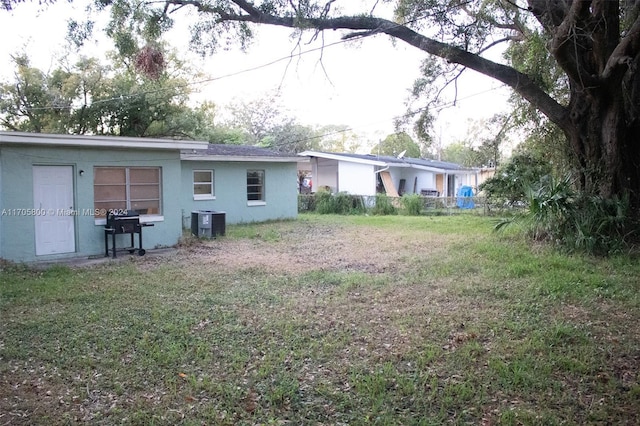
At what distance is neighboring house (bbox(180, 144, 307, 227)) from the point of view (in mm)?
16469

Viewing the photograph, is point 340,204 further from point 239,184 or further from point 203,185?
point 203,185

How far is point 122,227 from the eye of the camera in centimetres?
1056

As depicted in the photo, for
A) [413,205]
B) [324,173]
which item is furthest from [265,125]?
[413,205]

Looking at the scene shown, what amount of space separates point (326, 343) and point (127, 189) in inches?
324

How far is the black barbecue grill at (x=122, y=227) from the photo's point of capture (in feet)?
34.5

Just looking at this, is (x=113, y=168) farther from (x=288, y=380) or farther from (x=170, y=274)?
(x=288, y=380)

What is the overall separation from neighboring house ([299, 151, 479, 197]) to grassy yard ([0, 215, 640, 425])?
1696cm

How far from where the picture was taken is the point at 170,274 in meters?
8.80

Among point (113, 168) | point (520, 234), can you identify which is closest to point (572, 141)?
point (520, 234)

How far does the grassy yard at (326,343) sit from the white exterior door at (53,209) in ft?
4.33

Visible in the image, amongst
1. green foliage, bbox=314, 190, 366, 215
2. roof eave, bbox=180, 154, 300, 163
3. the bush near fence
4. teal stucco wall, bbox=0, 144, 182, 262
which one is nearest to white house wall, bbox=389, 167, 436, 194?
the bush near fence

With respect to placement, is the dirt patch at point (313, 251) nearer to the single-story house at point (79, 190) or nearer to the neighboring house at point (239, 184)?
the single-story house at point (79, 190)

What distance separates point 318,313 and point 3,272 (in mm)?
6450

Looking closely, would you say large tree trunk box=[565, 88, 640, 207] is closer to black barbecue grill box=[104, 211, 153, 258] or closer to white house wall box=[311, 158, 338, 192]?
black barbecue grill box=[104, 211, 153, 258]
